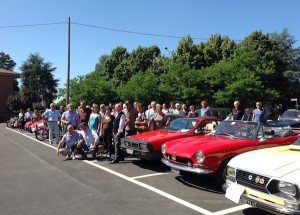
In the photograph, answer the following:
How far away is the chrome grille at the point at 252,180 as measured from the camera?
4970mm

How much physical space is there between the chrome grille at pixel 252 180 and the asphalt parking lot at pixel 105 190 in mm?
704

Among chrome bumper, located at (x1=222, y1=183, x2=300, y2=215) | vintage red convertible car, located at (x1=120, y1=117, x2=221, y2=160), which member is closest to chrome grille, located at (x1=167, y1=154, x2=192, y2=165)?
vintage red convertible car, located at (x1=120, y1=117, x2=221, y2=160)

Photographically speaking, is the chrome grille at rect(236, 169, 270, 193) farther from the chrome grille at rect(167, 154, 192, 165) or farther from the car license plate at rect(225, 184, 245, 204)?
the chrome grille at rect(167, 154, 192, 165)

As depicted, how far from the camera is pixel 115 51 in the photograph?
5553cm

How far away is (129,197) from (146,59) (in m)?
46.3

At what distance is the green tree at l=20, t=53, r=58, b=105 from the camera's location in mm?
81562

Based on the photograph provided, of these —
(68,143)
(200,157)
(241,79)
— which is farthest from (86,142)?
(241,79)

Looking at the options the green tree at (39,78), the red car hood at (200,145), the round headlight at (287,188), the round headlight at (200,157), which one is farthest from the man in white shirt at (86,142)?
the green tree at (39,78)

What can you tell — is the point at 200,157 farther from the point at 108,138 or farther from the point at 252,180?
the point at 108,138

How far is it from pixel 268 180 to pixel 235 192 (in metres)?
0.68

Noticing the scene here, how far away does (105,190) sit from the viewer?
711 cm

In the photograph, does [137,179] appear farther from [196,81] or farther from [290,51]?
[290,51]

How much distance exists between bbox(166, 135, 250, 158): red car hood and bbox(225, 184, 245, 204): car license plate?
156cm

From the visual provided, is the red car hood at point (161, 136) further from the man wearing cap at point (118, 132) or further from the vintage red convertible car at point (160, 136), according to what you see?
the man wearing cap at point (118, 132)
